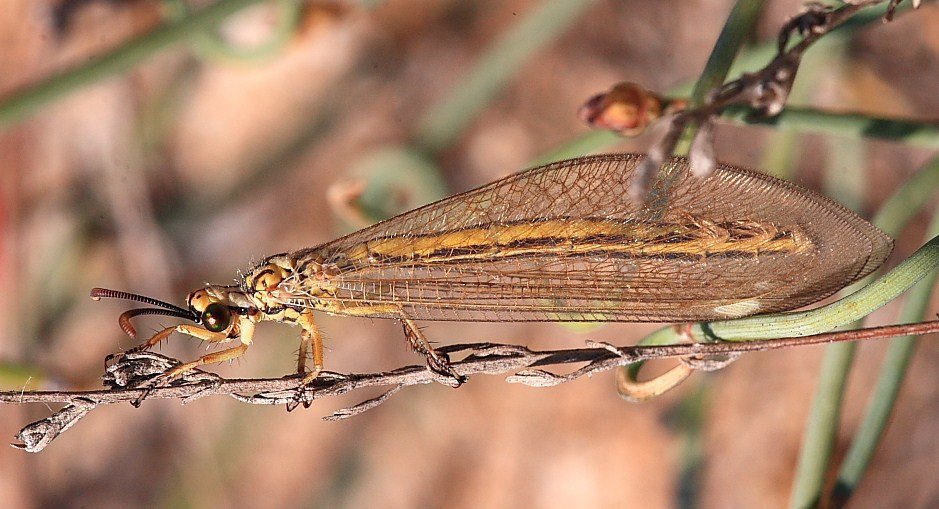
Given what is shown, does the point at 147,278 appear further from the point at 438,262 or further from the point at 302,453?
the point at 438,262

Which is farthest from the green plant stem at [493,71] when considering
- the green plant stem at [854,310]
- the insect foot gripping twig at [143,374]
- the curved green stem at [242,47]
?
the insect foot gripping twig at [143,374]

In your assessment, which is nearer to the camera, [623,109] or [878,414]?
[623,109]

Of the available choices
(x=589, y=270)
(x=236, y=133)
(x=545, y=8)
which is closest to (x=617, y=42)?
(x=545, y=8)

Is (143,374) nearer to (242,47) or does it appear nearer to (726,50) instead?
(726,50)

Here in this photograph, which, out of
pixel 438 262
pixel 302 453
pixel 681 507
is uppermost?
pixel 302 453

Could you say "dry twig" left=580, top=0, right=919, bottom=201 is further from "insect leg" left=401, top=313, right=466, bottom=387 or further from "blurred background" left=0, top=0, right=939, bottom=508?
"blurred background" left=0, top=0, right=939, bottom=508

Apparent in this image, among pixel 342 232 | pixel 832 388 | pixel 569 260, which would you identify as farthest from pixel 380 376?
pixel 342 232

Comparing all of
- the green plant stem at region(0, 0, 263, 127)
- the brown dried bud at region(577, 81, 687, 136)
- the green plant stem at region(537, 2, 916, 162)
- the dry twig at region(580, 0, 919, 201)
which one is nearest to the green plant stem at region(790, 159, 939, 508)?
the green plant stem at region(537, 2, 916, 162)
